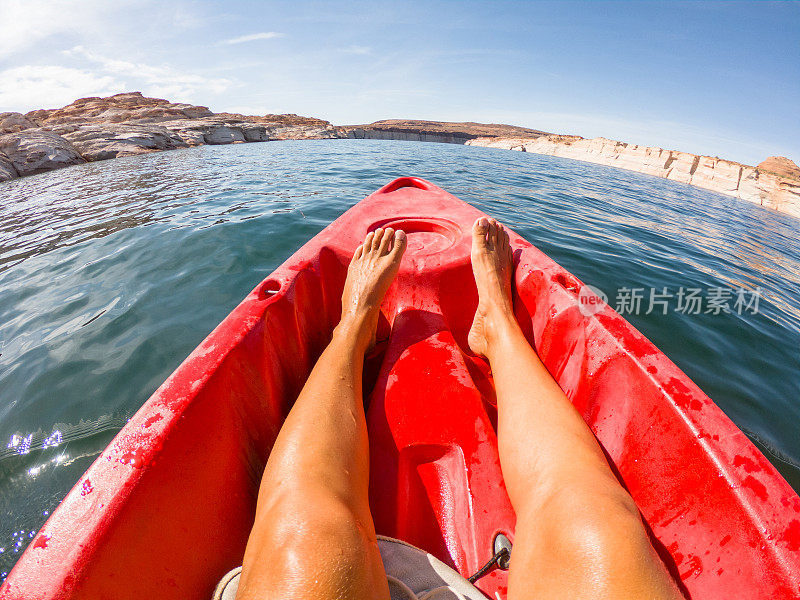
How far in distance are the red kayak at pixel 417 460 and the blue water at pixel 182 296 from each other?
0.96 m

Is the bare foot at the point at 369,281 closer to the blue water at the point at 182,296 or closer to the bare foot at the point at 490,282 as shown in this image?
the bare foot at the point at 490,282

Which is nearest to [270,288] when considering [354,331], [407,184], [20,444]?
[354,331]

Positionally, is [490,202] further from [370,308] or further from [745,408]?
[370,308]

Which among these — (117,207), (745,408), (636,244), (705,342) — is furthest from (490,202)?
(117,207)

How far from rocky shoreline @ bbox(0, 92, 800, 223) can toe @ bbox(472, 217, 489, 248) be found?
17171mm

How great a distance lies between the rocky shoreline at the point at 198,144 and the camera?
1343 centimetres

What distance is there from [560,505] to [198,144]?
30.2 meters

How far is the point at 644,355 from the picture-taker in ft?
3.56

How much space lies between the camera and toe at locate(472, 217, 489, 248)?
A: 5.78 feet

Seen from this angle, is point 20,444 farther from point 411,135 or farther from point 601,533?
point 411,135

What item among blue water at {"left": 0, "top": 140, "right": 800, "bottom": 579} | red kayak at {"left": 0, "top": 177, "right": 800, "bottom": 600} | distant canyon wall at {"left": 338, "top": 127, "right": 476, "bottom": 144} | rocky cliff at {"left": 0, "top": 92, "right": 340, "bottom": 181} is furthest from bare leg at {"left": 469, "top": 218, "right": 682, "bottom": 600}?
distant canyon wall at {"left": 338, "top": 127, "right": 476, "bottom": 144}

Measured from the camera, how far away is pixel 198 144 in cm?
2369

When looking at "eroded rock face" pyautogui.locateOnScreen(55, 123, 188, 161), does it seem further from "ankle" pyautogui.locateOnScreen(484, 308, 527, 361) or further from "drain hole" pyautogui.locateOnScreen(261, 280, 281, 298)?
"ankle" pyautogui.locateOnScreen(484, 308, 527, 361)

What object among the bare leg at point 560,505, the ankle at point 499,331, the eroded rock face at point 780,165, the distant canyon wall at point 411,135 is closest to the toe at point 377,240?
the ankle at point 499,331
